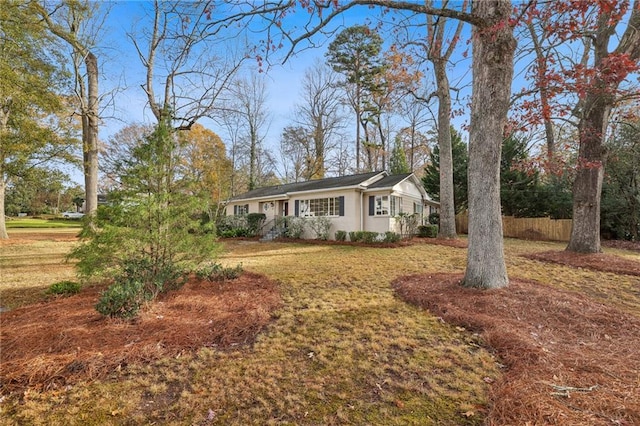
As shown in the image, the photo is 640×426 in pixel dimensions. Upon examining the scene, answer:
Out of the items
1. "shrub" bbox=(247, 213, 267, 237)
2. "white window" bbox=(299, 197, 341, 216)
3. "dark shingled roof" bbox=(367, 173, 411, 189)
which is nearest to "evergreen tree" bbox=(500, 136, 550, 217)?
"dark shingled roof" bbox=(367, 173, 411, 189)

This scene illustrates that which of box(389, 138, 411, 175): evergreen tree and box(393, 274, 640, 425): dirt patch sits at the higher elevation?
box(389, 138, 411, 175): evergreen tree

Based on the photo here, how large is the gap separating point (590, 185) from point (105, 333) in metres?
12.3

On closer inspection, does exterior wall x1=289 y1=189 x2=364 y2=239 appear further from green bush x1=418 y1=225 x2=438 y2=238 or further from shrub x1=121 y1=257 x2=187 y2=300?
shrub x1=121 y1=257 x2=187 y2=300

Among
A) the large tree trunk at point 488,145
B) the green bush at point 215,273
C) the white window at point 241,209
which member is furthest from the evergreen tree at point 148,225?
the white window at point 241,209

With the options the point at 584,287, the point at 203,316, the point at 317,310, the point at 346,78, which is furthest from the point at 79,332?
the point at 346,78

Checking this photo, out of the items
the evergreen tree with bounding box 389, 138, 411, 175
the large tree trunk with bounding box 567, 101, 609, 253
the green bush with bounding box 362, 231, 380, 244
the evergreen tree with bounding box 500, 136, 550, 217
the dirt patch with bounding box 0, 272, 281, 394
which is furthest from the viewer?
the evergreen tree with bounding box 389, 138, 411, 175

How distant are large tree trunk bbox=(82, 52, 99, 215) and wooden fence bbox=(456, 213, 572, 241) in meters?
18.9

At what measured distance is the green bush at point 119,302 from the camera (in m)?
3.54

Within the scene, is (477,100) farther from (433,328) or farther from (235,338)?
(235,338)

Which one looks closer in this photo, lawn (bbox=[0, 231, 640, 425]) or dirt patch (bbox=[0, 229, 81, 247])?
lawn (bbox=[0, 231, 640, 425])

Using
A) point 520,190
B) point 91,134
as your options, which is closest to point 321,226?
point 91,134

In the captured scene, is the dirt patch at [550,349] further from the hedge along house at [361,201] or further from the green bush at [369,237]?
the hedge along house at [361,201]

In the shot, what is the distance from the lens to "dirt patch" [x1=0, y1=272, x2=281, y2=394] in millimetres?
2533

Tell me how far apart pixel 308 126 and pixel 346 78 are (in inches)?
206
